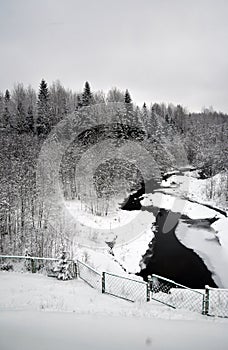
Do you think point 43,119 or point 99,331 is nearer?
point 99,331

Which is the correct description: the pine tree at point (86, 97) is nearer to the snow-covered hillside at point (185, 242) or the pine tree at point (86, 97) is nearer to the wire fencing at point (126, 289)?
the snow-covered hillside at point (185, 242)

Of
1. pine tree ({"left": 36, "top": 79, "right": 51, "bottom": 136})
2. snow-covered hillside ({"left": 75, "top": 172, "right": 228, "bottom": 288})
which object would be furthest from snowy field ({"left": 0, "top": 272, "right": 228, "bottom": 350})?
pine tree ({"left": 36, "top": 79, "right": 51, "bottom": 136})

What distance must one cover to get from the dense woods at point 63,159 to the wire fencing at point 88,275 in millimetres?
3761

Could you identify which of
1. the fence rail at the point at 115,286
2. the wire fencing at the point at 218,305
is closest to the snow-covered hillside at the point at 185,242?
the fence rail at the point at 115,286

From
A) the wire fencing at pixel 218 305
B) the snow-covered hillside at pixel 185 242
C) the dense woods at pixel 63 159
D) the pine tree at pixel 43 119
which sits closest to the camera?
the wire fencing at pixel 218 305

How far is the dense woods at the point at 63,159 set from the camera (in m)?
20.1

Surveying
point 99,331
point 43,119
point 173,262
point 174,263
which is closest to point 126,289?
point 99,331

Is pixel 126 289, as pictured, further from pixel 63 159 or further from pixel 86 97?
pixel 86 97

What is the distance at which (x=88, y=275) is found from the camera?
10.3 m

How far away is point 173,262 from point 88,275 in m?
10.6

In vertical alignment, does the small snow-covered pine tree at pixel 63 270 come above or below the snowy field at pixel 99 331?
below

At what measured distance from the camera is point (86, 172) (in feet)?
113

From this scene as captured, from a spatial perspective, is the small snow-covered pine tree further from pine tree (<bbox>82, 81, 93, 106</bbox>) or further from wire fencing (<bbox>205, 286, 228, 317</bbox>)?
pine tree (<bbox>82, 81, 93, 106</bbox>)

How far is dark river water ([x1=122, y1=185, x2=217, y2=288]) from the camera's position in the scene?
16609 mm
